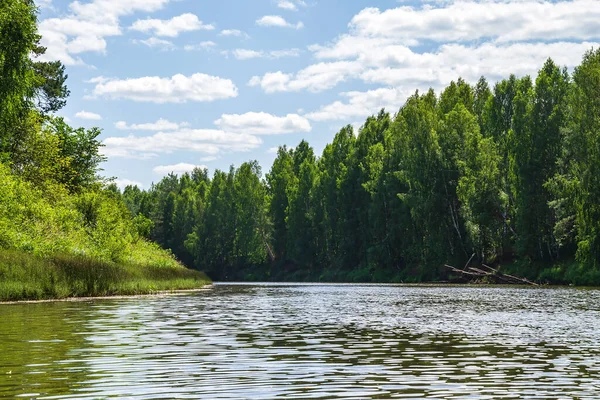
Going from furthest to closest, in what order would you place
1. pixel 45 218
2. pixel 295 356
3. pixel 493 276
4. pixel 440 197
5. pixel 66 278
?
pixel 440 197
pixel 493 276
pixel 45 218
pixel 66 278
pixel 295 356

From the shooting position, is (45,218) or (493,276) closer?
(45,218)

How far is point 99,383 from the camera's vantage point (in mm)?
11820

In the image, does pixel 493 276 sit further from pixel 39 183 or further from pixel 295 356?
pixel 295 356

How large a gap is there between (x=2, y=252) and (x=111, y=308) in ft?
22.4

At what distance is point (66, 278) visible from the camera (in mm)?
38250

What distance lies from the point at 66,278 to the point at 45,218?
31.7ft

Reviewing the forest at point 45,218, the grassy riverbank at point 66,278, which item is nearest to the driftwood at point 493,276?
the forest at point 45,218

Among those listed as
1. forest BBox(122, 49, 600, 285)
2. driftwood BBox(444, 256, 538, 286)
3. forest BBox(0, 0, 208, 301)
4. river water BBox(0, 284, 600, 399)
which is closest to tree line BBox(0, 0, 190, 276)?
forest BBox(0, 0, 208, 301)

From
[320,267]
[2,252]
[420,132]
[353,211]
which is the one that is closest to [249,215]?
[320,267]

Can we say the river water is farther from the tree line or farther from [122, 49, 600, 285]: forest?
[122, 49, 600, 285]: forest

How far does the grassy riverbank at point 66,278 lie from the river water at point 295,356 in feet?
23.6

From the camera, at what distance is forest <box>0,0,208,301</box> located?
36.9 meters

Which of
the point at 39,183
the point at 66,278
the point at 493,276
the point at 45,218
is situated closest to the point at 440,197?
the point at 493,276

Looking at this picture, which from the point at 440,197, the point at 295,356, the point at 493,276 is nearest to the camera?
the point at 295,356
